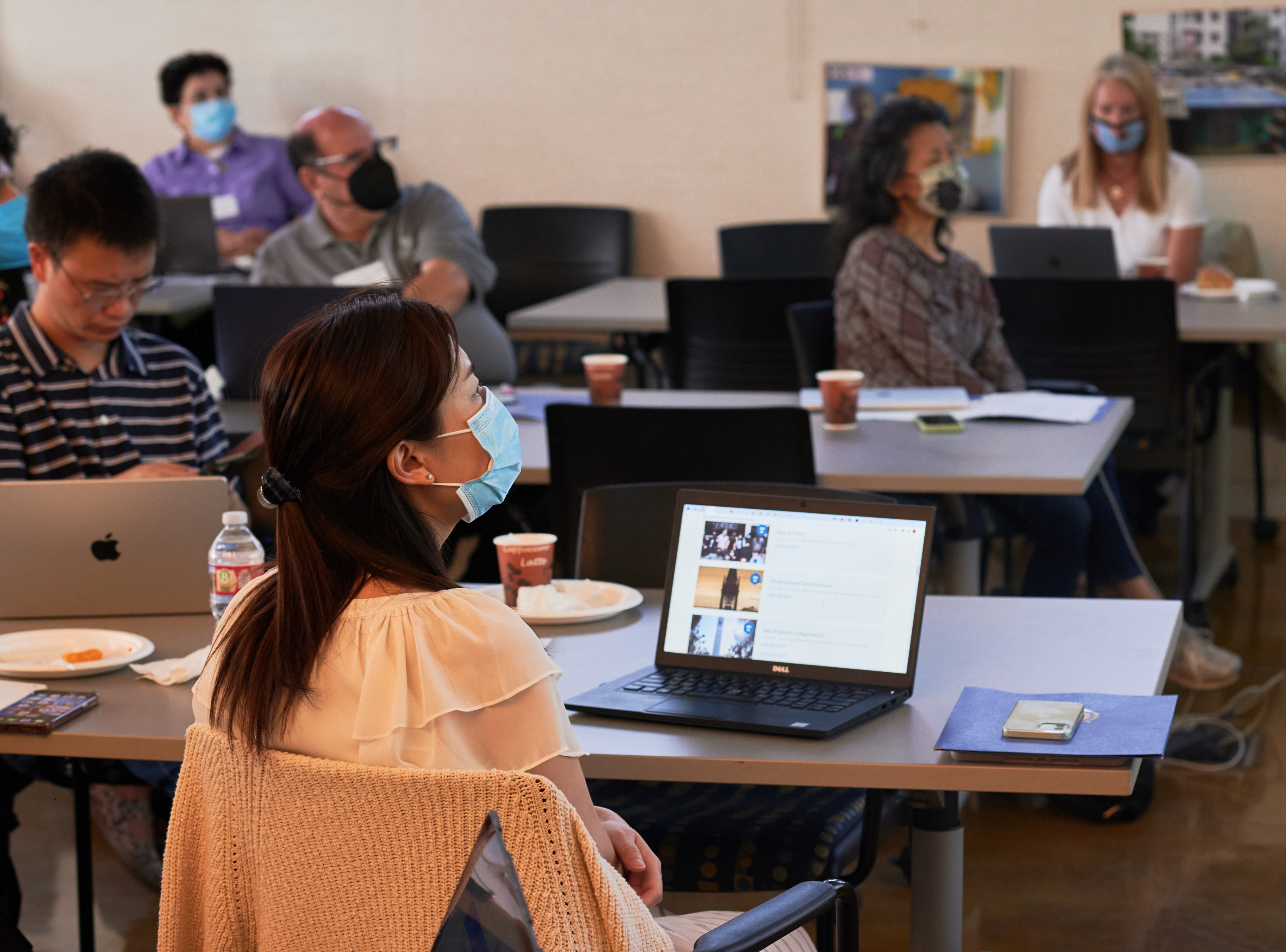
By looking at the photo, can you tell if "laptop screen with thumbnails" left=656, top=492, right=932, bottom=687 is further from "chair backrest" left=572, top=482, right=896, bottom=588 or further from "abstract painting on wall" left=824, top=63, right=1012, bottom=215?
"abstract painting on wall" left=824, top=63, right=1012, bottom=215

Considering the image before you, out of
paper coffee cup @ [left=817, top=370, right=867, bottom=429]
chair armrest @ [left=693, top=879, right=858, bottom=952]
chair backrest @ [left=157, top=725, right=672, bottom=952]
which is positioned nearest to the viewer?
chair backrest @ [left=157, top=725, right=672, bottom=952]

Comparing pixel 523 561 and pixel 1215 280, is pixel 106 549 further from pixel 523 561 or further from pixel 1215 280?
pixel 1215 280

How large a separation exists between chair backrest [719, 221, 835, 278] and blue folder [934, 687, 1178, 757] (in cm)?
411

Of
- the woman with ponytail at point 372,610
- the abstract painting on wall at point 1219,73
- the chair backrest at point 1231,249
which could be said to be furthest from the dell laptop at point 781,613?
the abstract painting on wall at point 1219,73

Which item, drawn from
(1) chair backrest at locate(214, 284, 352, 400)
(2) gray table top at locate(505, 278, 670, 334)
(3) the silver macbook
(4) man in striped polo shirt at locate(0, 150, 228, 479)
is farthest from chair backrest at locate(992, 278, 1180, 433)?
(3) the silver macbook

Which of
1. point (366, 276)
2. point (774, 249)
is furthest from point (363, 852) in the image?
point (774, 249)

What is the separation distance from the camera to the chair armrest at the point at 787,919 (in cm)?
119

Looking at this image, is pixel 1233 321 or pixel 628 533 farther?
pixel 1233 321

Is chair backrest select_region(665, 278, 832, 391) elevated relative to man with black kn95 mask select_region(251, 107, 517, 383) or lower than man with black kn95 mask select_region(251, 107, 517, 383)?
lower

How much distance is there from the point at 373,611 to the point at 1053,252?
367 centimetres

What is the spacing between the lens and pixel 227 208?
6.06 metres

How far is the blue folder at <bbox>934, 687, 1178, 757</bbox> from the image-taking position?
1.43 metres

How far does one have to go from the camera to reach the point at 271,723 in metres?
1.18

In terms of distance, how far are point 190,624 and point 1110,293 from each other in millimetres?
2522
